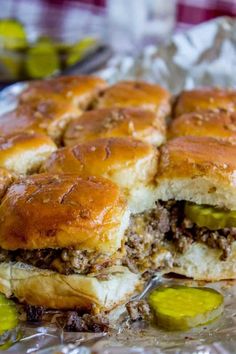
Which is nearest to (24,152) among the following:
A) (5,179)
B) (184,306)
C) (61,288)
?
(5,179)

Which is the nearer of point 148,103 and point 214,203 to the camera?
point 214,203

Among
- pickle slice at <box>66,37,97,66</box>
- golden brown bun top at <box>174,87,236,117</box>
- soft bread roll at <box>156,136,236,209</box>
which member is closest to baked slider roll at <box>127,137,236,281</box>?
soft bread roll at <box>156,136,236,209</box>

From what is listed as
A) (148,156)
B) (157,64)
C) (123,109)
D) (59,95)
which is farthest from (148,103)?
(157,64)

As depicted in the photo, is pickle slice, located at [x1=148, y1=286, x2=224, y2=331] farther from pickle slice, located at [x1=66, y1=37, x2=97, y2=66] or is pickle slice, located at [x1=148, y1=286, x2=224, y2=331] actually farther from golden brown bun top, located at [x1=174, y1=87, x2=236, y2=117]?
pickle slice, located at [x1=66, y1=37, x2=97, y2=66]

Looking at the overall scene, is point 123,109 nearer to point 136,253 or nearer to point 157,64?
point 136,253

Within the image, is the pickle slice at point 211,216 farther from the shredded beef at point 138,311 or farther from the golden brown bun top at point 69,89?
the golden brown bun top at point 69,89

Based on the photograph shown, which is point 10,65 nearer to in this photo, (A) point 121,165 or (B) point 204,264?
(A) point 121,165
